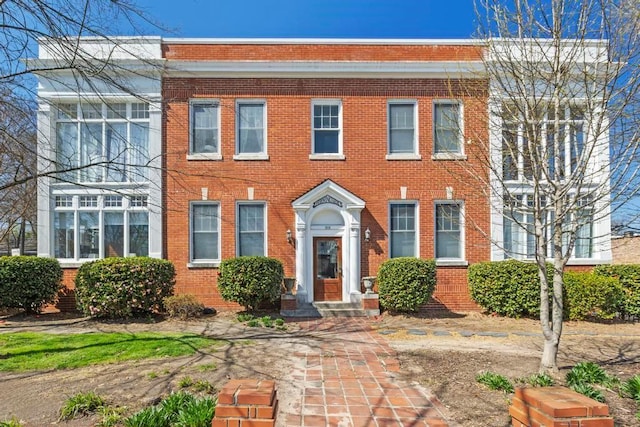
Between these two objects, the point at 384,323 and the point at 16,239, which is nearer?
the point at 384,323

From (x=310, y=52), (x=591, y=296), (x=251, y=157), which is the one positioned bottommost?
(x=591, y=296)

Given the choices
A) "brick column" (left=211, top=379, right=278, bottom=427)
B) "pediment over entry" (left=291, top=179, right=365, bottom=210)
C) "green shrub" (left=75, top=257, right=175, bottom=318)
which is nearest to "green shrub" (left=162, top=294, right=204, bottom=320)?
"green shrub" (left=75, top=257, right=175, bottom=318)

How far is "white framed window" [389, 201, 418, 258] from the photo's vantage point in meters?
12.4

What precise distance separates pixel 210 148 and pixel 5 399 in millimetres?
8752

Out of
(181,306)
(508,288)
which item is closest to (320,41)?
(181,306)

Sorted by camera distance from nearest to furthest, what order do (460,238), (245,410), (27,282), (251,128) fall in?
(245,410) < (27,282) < (460,238) < (251,128)

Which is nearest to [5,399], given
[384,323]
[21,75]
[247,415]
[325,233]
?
[247,415]

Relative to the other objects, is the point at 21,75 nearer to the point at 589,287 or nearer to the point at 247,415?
the point at 247,415

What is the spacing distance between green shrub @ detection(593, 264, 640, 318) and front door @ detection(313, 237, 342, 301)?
310 inches

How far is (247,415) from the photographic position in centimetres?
309

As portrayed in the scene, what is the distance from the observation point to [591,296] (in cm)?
1027

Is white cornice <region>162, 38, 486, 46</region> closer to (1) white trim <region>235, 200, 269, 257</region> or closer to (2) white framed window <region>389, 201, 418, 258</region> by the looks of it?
(1) white trim <region>235, 200, 269, 257</region>

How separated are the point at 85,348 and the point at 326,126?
8.80 meters

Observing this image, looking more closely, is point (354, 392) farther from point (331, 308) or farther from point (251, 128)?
point (251, 128)
